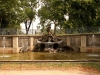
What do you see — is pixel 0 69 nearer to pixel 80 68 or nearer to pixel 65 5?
pixel 80 68

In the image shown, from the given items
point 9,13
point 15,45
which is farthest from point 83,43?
point 9,13

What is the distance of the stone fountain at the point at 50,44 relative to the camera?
2569 cm

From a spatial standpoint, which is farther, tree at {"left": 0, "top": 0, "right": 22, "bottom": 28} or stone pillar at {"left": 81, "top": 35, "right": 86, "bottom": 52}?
tree at {"left": 0, "top": 0, "right": 22, "bottom": 28}

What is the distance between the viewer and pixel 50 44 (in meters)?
25.7

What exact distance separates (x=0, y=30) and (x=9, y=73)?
17418 millimetres

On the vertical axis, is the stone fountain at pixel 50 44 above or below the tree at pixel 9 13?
below

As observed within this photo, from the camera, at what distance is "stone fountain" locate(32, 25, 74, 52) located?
2569 centimetres

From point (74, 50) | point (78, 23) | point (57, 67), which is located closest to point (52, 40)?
point (74, 50)

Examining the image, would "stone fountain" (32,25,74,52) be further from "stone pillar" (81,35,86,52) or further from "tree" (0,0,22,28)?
"tree" (0,0,22,28)

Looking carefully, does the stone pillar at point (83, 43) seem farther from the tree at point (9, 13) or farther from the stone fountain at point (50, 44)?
the tree at point (9, 13)

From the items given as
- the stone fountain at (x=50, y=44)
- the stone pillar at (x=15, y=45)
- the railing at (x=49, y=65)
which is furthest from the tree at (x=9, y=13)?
the railing at (x=49, y=65)

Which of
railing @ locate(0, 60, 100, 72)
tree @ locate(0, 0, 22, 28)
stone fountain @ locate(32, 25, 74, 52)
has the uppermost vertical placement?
tree @ locate(0, 0, 22, 28)

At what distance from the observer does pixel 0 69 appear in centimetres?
1238

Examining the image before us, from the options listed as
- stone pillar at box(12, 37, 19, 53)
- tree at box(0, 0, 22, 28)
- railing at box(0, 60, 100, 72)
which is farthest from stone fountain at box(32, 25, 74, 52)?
railing at box(0, 60, 100, 72)
